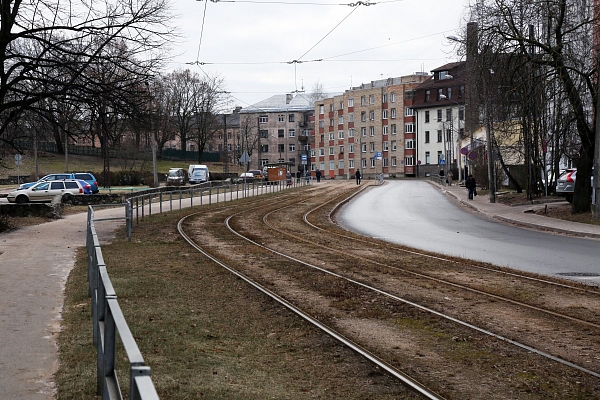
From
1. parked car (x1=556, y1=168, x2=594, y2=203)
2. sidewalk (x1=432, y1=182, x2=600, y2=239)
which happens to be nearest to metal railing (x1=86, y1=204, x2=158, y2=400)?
sidewalk (x1=432, y1=182, x2=600, y2=239)

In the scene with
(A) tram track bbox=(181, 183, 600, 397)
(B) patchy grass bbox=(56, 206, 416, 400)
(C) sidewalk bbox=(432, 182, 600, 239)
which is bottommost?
(C) sidewalk bbox=(432, 182, 600, 239)

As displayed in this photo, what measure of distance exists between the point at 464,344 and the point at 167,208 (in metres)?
30.4

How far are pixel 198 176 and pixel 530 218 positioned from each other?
49.8m

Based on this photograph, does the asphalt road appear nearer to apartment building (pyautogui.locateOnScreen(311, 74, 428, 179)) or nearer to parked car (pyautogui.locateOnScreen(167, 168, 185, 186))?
parked car (pyautogui.locateOnScreen(167, 168, 185, 186))

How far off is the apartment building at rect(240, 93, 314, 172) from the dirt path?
393 feet

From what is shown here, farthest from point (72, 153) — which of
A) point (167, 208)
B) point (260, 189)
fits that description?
point (167, 208)

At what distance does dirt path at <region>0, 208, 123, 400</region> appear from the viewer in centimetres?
680

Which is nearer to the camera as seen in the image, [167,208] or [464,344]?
[464,344]

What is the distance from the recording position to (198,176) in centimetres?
7600

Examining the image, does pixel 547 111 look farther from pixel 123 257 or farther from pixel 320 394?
pixel 320 394

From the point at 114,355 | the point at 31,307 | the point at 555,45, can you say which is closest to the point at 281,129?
the point at 555,45

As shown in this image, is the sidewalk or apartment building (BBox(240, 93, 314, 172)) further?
apartment building (BBox(240, 93, 314, 172))

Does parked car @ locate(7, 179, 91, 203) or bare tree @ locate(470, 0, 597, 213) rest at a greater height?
bare tree @ locate(470, 0, 597, 213)

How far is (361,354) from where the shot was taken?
777cm
